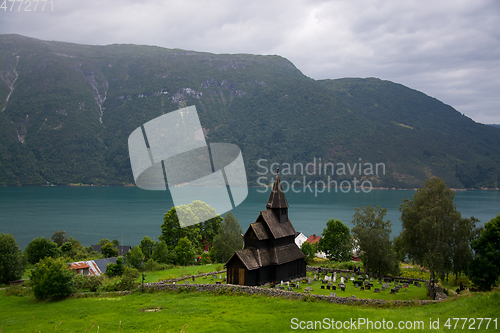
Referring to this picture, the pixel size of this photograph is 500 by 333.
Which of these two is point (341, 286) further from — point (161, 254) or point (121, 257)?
point (121, 257)

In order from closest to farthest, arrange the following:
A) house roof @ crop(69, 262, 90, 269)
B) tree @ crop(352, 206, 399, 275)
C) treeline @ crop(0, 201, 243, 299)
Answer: treeline @ crop(0, 201, 243, 299) → tree @ crop(352, 206, 399, 275) → house roof @ crop(69, 262, 90, 269)

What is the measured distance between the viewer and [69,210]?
403 ft

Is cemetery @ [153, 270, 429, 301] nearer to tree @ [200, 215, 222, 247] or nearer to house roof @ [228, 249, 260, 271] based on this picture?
house roof @ [228, 249, 260, 271]

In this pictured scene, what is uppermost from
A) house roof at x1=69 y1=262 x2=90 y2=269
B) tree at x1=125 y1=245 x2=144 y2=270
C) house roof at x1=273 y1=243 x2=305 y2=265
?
house roof at x1=273 y1=243 x2=305 y2=265

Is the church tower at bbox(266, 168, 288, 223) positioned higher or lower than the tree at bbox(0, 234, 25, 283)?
higher

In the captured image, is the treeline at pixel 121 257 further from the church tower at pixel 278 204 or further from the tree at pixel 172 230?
the church tower at pixel 278 204

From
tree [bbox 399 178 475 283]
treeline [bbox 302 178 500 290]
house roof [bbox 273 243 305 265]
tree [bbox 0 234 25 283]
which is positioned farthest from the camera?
tree [bbox 0 234 25 283]

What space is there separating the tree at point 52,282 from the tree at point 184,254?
59.4ft

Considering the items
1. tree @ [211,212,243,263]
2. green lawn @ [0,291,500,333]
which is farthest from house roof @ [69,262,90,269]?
tree @ [211,212,243,263]

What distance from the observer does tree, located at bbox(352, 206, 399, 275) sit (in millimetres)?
33344

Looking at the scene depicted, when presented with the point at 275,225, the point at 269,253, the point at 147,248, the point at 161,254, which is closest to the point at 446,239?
the point at 275,225

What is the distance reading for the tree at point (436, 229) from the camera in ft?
77.6

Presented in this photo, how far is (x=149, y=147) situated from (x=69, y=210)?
124353 millimetres

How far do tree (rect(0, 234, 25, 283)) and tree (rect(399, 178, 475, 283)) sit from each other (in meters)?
38.3
